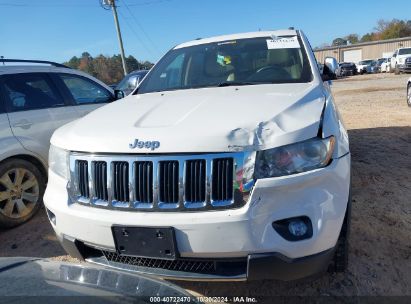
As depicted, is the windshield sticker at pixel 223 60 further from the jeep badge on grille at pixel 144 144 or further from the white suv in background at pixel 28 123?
the white suv in background at pixel 28 123

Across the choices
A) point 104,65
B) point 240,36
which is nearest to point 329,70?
point 240,36

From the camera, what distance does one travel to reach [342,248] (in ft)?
8.69

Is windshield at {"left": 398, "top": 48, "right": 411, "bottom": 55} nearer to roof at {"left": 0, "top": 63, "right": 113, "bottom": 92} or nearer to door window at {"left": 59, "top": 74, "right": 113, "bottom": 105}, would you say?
door window at {"left": 59, "top": 74, "right": 113, "bottom": 105}

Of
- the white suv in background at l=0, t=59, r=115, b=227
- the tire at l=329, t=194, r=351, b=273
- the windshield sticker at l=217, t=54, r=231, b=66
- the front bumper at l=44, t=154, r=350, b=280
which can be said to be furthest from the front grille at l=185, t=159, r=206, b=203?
the white suv in background at l=0, t=59, r=115, b=227

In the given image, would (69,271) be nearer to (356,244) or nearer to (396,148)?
(356,244)

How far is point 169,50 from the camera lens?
471 cm

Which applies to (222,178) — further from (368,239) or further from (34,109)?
(34,109)

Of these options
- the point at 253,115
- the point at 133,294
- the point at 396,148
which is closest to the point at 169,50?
the point at 253,115

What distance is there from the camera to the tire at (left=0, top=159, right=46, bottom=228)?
4.33 metres

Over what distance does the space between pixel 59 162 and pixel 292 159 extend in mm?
1609

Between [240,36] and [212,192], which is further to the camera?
[240,36]

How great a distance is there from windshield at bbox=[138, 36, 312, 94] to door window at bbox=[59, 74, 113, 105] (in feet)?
4.77

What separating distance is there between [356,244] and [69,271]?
2.49 m

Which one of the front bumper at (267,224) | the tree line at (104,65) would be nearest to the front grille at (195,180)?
the front bumper at (267,224)
